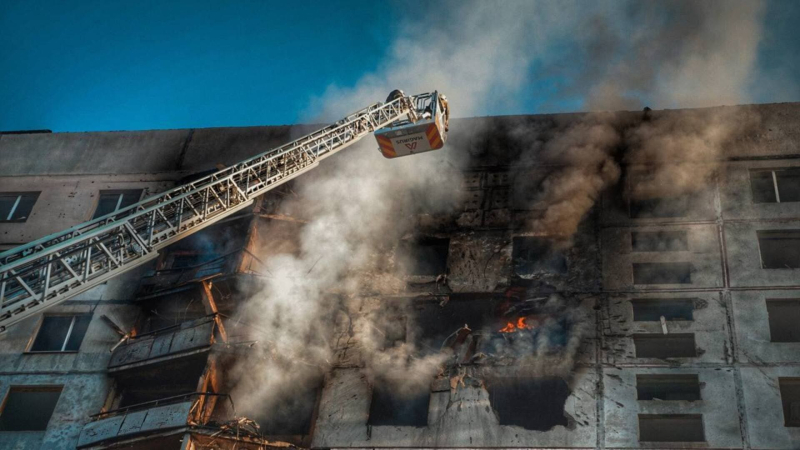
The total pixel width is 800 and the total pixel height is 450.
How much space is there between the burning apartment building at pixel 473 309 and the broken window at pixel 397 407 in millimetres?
56

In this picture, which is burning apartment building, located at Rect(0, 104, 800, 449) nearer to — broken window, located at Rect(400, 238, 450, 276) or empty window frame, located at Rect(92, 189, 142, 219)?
broken window, located at Rect(400, 238, 450, 276)

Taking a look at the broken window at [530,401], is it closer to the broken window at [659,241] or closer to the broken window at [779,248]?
the broken window at [659,241]

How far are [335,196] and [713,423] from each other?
514 inches

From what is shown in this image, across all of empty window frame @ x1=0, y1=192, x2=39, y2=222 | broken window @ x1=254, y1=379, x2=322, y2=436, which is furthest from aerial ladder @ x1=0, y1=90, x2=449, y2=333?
empty window frame @ x1=0, y1=192, x2=39, y2=222

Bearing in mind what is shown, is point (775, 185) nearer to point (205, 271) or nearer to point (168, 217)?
point (205, 271)

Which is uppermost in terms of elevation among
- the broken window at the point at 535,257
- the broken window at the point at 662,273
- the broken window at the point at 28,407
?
the broken window at the point at 535,257

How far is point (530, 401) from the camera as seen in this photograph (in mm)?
21000

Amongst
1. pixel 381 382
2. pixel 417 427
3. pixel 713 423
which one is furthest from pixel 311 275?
pixel 713 423

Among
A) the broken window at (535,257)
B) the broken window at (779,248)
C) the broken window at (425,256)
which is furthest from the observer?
the broken window at (425,256)

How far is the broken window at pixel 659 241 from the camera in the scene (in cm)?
2288

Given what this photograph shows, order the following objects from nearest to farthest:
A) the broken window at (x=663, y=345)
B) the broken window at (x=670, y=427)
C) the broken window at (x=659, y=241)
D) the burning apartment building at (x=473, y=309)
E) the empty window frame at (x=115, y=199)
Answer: the broken window at (x=670, y=427) → the burning apartment building at (x=473, y=309) → the broken window at (x=663, y=345) → the broken window at (x=659, y=241) → the empty window frame at (x=115, y=199)

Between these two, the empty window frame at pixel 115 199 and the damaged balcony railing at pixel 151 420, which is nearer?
the damaged balcony railing at pixel 151 420

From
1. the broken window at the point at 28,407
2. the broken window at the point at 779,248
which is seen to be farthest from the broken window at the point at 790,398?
the broken window at the point at 28,407

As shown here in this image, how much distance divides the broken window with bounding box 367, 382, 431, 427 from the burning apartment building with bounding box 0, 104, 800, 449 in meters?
0.06
